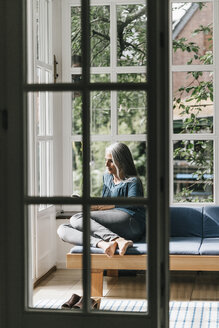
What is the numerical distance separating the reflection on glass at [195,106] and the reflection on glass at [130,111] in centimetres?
35

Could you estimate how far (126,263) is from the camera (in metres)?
5.36

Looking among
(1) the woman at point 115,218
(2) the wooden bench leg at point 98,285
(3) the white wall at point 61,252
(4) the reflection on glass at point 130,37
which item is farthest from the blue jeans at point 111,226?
(4) the reflection on glass at point 130,37

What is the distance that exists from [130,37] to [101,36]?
0.29 metres

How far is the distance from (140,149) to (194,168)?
1.98 feet

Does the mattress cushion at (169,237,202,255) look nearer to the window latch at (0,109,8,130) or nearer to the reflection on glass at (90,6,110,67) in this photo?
the reflection on glass at (90,6,110,67)

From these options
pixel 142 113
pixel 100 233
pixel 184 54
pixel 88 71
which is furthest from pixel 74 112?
pixel 184 54

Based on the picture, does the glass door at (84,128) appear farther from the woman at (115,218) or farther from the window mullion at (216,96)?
the window mullion at (216,96)

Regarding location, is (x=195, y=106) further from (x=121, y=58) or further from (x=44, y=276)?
(x=44, y=276)

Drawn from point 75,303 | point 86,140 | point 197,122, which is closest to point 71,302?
point 75,303

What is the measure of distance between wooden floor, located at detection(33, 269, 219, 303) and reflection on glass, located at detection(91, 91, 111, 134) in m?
1.46

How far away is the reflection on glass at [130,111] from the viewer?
249 inches

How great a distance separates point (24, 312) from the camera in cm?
276

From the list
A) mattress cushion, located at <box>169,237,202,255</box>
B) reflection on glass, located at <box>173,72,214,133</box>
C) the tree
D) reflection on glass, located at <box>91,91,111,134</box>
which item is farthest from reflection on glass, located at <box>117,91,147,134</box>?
mattress cushion, located at <box>169,237,202,255</box>

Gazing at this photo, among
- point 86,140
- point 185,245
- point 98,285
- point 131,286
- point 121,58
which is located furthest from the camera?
point 121,58
